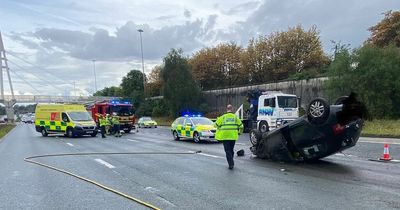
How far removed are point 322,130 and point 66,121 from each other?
74.7 ft

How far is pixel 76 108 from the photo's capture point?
32.0 metres

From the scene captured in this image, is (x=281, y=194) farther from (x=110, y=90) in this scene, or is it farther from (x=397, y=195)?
(x=110, y=90)

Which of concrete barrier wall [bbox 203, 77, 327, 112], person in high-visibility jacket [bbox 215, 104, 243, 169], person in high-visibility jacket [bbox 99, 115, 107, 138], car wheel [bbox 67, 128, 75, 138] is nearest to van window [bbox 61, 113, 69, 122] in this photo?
car wheel [bbox 67, 128, 75, 138]

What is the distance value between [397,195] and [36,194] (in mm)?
6677

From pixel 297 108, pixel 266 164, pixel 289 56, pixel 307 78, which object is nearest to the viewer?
pixel 266 164

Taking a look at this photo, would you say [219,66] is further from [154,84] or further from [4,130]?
[4,130]

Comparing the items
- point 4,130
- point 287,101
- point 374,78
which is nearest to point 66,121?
point 287,101

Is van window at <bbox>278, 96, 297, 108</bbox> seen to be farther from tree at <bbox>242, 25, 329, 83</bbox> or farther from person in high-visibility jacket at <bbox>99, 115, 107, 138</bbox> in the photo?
tree at <bbox>242, 25, 329, 83</bbox>

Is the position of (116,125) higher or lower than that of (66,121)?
lower

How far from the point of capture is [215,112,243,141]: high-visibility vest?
477 inches

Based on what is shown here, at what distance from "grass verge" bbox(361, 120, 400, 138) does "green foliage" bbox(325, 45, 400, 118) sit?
53.9 inches

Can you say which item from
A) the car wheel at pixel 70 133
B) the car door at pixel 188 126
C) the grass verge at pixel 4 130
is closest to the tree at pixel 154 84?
the grass verge at pixel 4 130

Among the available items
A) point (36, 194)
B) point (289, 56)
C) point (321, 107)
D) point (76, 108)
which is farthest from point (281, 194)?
point (289, 56)

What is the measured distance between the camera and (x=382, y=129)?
25.3m
